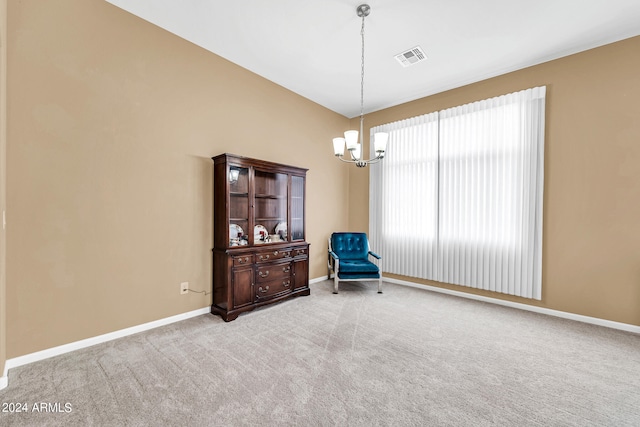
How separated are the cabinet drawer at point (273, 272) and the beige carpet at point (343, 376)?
564 millimetres

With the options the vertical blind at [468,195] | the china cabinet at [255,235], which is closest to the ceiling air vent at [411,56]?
the vertical blind at [468,195]

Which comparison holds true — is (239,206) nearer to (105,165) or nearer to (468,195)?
(105,165)

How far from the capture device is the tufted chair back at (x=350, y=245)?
4762 millimetres

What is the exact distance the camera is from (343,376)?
2066 mm

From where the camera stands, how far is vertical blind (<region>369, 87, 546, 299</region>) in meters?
3.51

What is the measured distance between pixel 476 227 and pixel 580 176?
4.29 feet

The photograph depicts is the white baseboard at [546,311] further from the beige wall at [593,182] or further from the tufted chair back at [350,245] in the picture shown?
the tufted chair back at [350,245]

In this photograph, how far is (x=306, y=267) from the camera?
13.5 feet

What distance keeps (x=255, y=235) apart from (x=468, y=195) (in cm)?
331

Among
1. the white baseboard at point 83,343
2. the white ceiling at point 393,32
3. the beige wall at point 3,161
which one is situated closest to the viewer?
the beige wall at point 3,161

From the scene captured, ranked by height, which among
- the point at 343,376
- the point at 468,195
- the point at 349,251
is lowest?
the point at 343,376

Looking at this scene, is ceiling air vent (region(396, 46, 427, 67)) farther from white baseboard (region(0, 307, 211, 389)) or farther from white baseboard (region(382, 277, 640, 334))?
white baseboard (region(0, 307, 211, 389))

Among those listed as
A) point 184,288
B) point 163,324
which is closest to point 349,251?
point 184,288

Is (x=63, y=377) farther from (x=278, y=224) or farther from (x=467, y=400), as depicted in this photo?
(x=467, y=400)
